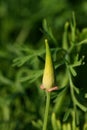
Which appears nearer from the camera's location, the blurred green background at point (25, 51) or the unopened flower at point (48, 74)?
the unopened flower at point (48, 74)

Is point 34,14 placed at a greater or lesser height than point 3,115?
greater

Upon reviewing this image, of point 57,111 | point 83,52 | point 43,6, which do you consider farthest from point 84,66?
point 43,6

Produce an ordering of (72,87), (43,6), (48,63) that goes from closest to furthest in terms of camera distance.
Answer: (48,63) < (72,87) < (43,6)

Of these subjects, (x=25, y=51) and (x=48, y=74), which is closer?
(x=48, y=74)

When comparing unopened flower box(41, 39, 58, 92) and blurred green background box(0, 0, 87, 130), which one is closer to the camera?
unopened flower box(41, 39, 58, 92)

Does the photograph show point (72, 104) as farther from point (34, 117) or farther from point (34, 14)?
point (34, 14)

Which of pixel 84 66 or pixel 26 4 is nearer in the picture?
pixel 84 66

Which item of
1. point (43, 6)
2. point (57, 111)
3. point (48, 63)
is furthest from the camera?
point (43, 6)

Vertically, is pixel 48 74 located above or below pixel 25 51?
below
